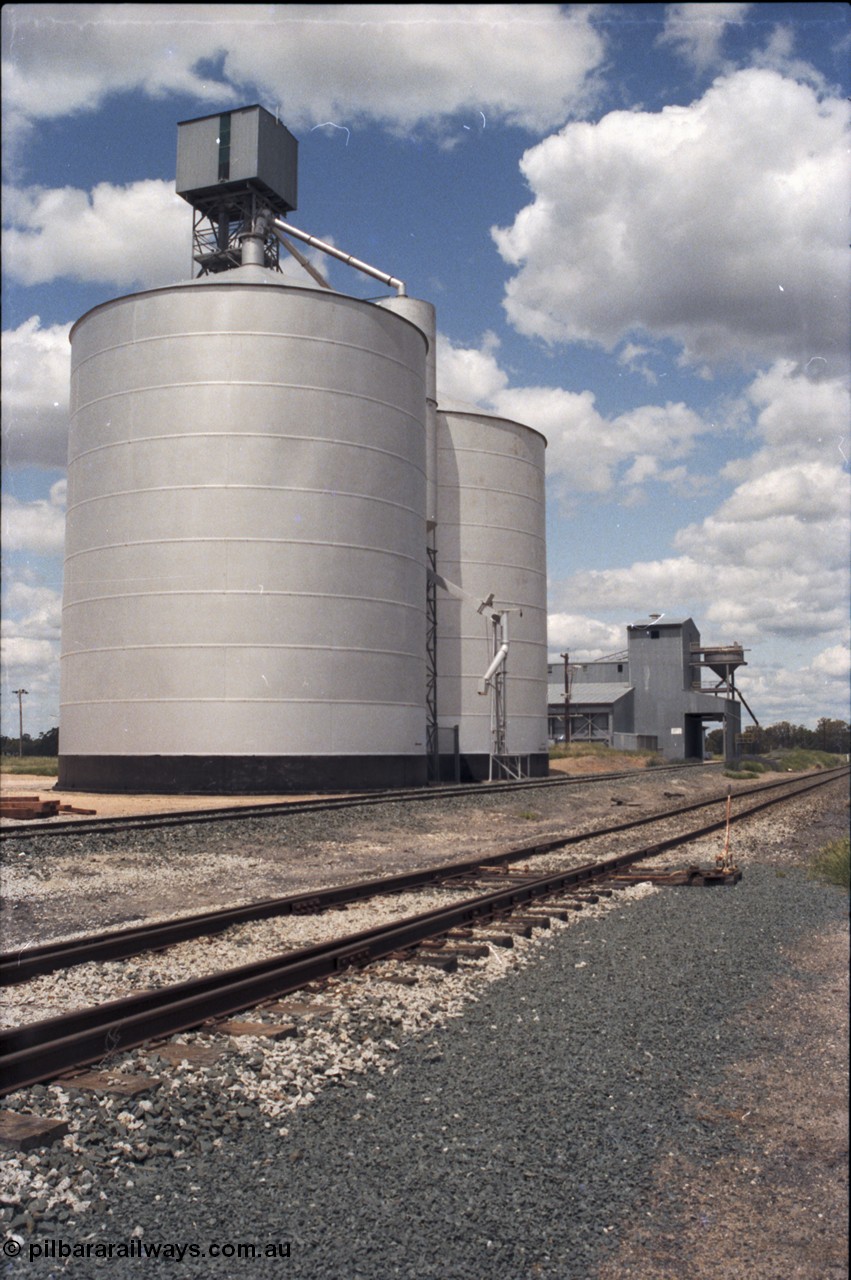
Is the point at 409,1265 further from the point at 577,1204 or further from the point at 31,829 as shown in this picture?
the point at 31,829

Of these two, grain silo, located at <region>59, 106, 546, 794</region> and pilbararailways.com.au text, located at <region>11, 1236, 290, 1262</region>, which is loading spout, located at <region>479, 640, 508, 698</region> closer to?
grain silo, located at <region>59, 106, 546, 794</region>

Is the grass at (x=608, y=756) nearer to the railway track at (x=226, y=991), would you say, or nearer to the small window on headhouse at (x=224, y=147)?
the small window on headhouse at (x=224, y=147)

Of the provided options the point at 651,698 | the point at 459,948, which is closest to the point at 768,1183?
the point at 459,948

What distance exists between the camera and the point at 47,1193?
4641 millimetres

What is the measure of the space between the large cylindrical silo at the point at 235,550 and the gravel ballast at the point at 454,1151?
2434 cm

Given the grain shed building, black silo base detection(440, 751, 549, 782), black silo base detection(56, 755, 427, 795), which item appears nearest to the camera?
black silo base detection(56, 755, 427, 795)

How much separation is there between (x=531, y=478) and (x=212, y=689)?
23478mm

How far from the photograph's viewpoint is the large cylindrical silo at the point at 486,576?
44.9 metres

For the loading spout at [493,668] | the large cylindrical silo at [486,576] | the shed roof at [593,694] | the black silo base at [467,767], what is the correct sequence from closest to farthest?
the black silo base at [467,767], the loading spout at [493,668], the large cylindrical silo at [486,576], the shed roof at [593,694]

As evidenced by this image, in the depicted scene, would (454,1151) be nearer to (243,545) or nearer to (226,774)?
(226,774)

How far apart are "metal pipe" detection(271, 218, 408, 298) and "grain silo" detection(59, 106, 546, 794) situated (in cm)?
509

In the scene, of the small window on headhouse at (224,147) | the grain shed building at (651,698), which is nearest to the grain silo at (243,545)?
the small window on headhouse at (224,147)

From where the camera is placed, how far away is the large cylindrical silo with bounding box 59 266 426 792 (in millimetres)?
31500

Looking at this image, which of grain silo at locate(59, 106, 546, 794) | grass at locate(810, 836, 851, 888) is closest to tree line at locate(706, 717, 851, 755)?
grain silo at locate(59, 106, 546, 794)
